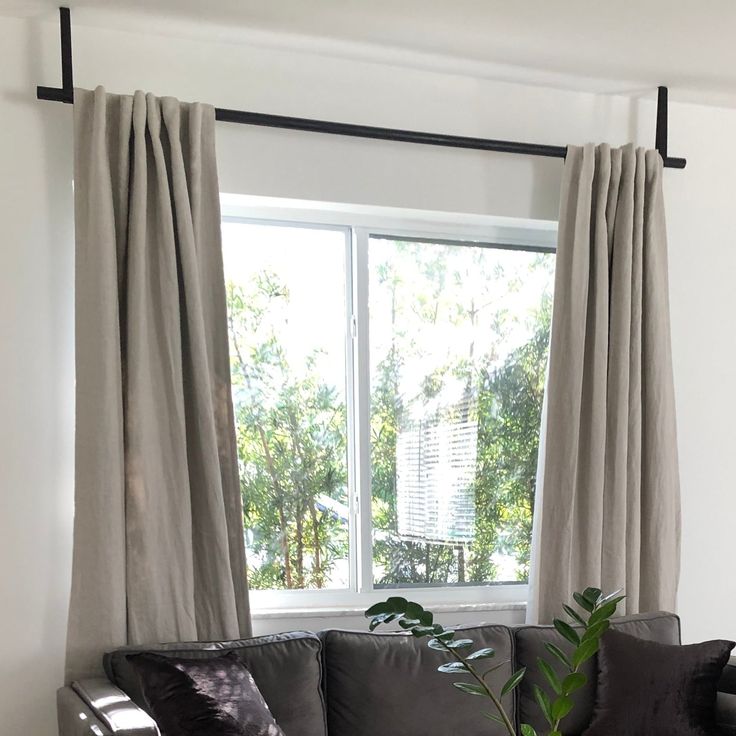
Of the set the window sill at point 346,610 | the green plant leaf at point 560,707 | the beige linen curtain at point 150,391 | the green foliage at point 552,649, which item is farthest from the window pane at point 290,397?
the green plant leaf at point 560,707

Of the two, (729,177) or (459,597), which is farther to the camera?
(729,177)

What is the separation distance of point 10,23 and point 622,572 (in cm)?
278

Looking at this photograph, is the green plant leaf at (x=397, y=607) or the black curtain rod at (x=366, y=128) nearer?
the green plant leaf at (x=397, y=607)

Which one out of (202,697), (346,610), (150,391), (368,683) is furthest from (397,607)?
(346,610)

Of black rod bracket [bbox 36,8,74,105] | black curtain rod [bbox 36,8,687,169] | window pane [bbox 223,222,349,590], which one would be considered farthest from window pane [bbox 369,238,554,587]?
black rod bracket [bbox 36,8,74,105]

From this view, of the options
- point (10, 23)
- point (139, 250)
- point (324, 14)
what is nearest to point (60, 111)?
point (10, 23)

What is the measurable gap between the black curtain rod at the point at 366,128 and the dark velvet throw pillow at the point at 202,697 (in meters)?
1.72

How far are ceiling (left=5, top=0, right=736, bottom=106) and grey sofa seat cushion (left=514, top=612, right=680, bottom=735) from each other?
199 cm

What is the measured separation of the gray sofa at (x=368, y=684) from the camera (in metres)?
2.65

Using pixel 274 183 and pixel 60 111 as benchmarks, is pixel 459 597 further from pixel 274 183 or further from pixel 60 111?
pixel 60 111

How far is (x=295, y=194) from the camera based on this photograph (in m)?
3.20

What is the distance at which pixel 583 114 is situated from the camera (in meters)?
3.59

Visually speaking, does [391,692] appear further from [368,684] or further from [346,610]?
[346,610]

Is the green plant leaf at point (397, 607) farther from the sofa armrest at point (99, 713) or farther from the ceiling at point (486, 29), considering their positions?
the ceiling at point (486, 29)
